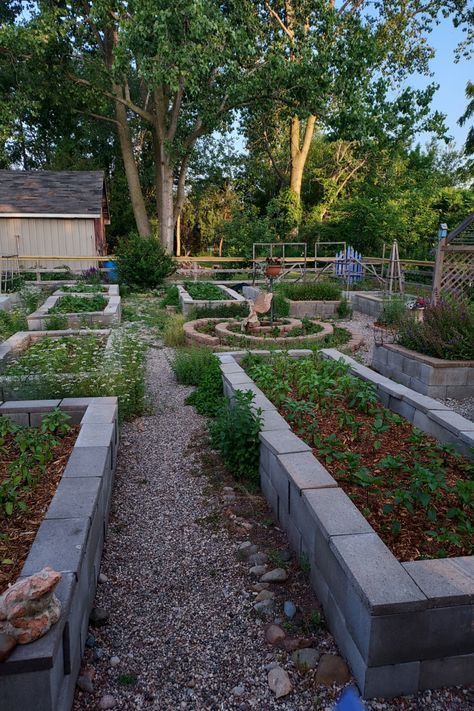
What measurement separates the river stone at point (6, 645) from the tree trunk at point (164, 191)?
19844mm

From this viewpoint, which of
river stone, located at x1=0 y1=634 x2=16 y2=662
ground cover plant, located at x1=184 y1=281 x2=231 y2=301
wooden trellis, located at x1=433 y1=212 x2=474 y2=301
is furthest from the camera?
ground cover plant, located at x1=184 y1=281 x2=231 y2=301

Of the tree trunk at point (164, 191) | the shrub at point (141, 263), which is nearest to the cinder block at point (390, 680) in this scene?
the shrub at point (141, 263)

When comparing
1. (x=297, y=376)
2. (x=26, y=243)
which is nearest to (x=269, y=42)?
Result: (x=26, y=243)

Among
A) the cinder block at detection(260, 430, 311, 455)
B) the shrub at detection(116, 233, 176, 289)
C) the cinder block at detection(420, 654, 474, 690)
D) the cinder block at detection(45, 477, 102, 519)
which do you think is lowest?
the cinder block at detection(420, 654, 474, 690)

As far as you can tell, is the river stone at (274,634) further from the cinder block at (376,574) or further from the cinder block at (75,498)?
the cinder block at (75,498)

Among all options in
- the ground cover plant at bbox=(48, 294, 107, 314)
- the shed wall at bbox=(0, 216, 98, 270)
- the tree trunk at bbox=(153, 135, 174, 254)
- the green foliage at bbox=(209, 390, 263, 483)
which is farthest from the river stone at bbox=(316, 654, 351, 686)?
the tree trunk at bbox=(153, 135, 174, 254)

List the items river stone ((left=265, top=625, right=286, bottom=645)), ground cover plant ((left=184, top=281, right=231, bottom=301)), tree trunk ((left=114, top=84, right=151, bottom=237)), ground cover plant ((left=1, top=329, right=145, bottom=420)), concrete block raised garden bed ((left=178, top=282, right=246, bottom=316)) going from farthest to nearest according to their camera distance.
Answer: tree trunk ((left=114, top=84, right=151, bottom=237)), ground cover plant ((left=184, top=281, right=231, bottom=301)), concrete block raised garden bed ((left=178, top=282, right=246, bottom=316)), ground cover plant ((left=1, top=329, right=145, bottom=420)), river stone ((left=265, top=625, right=286, bottom=645))

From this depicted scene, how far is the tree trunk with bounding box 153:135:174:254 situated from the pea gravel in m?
18.0

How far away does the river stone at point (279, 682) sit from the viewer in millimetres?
2152

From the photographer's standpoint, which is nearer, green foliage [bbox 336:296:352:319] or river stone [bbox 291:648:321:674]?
river stone [bbox 291:648:321:674]

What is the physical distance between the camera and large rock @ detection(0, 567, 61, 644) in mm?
1790

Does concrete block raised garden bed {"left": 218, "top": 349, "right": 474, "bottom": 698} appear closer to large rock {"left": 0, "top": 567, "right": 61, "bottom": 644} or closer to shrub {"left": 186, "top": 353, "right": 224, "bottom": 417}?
large rock {"left": 0, "top": 567, "right": 61, "bottom": 644}

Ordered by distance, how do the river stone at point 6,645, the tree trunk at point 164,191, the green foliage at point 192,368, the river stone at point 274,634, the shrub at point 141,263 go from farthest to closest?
the tree trunk at point 164,191
the shrub at point 141,263
the green foliage at point 192,368
the river stone at point 274,634
the river stone at point 6,645

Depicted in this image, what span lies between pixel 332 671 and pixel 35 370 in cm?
409
